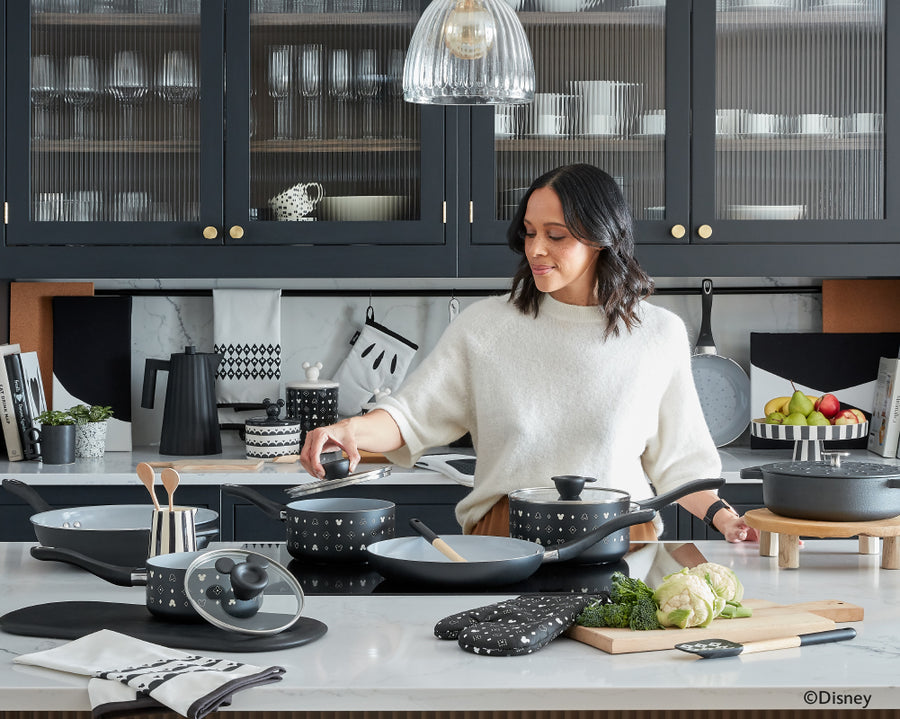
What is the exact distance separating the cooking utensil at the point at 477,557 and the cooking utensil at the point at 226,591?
23 cm

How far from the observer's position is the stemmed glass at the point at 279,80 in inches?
124

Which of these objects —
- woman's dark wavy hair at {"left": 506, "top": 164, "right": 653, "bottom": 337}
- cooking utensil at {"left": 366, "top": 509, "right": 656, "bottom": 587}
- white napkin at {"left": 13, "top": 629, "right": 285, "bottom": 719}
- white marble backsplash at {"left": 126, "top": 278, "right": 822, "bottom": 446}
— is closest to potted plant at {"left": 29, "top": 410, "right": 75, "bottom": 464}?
white marble backsplash at {"left": 126, "top": 278, "right": 822, "bottom": 446}

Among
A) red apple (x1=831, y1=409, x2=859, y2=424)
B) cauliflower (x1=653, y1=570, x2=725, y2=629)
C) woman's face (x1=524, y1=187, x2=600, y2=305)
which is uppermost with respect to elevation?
woman's face (x1=524, y1=187, x2=600, y2=305)

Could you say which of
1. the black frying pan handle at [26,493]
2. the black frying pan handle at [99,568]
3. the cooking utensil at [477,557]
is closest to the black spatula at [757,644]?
the cooking utensil at [477,557]

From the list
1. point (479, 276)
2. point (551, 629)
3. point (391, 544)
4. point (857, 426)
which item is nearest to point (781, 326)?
point (857, 426)

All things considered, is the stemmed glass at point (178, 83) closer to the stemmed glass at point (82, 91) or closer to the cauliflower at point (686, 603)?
the stemmed glass at point (82, 91)

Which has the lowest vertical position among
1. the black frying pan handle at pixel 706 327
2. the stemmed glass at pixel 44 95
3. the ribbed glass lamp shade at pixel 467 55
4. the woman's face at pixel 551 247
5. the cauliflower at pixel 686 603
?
the cauliflower at pixel 686 603

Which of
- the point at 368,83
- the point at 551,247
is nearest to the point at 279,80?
the point at 368,83

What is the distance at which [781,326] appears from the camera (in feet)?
11.4

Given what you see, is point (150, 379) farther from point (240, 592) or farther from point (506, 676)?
→ point (506, 676)

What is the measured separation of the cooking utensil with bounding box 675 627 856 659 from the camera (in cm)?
120

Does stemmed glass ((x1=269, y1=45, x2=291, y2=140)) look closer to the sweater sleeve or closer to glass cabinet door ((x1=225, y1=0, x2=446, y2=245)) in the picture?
glass cabinet door ((x1=225, y1=0, x2=446, y2=245))

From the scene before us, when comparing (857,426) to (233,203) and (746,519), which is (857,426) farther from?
(233,203)

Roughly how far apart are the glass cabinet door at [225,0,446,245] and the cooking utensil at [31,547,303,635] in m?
1.91
